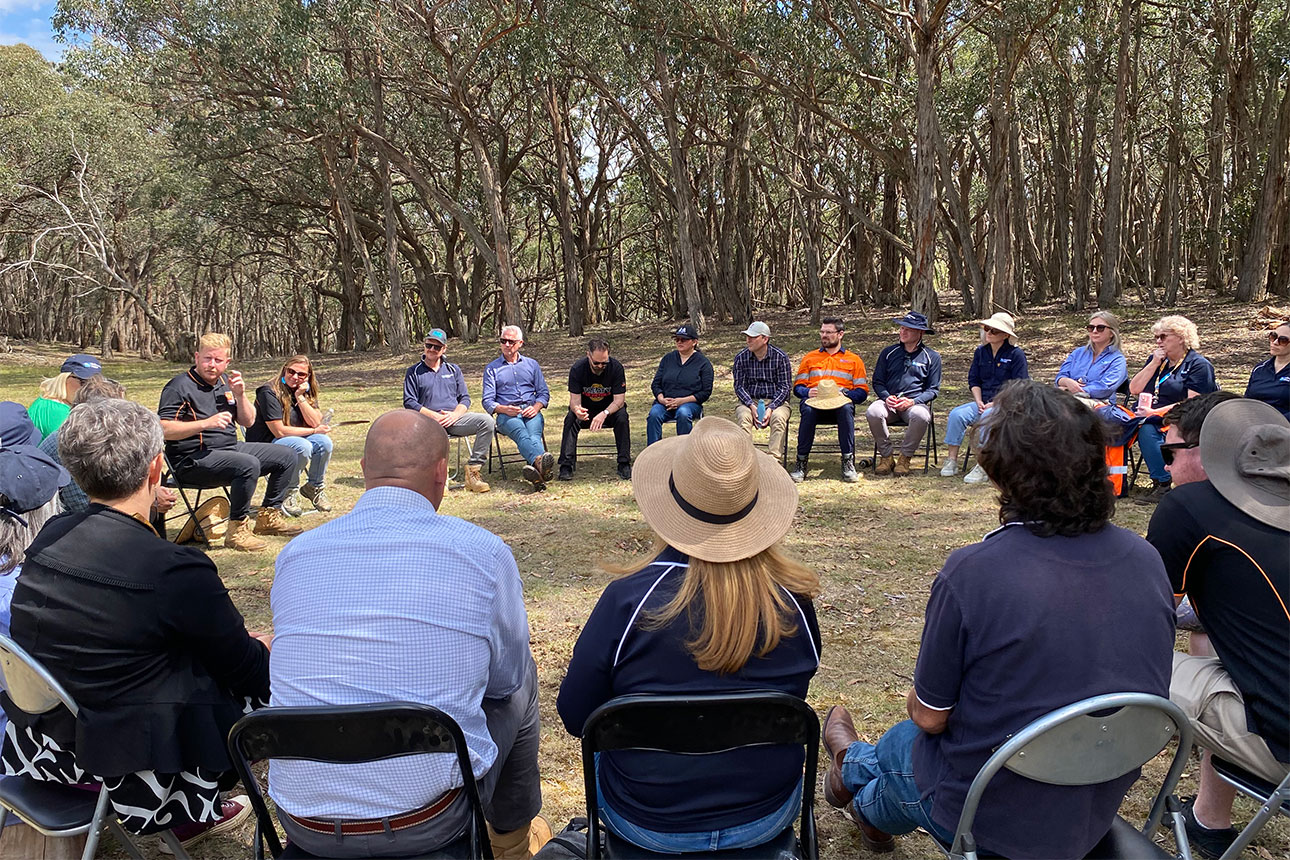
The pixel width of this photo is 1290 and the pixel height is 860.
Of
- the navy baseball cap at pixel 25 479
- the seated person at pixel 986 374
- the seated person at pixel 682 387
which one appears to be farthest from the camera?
the seated person at pixel 682 387

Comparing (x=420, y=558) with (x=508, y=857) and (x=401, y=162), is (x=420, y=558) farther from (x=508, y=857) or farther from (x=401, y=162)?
(x=401, y=162)

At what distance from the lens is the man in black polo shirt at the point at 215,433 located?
604 cm

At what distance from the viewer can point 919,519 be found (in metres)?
6.72

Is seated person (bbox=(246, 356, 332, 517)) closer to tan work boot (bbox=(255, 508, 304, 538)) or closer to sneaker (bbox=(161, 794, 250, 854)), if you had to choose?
tan work boot (bbox=(255, 508, 304, 538))

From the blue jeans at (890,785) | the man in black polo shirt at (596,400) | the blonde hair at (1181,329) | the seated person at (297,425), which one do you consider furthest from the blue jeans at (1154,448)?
the seated person at (297,425)

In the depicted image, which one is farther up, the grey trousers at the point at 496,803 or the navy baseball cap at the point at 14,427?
the navy baseball cap at the point at 14,427

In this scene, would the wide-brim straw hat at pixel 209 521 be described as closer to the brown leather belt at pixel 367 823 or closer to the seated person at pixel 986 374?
the brown leather belt at pixel 367 823

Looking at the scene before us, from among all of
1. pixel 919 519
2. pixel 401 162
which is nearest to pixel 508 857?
pixel 919 519

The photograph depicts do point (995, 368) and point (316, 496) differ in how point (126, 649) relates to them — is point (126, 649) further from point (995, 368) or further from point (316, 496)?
point (995, 368)

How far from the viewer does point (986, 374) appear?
795 centimetres

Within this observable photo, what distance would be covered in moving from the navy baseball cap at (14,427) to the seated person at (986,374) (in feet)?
21.7

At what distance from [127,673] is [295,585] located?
727mm

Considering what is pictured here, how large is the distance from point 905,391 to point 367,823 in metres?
6.95

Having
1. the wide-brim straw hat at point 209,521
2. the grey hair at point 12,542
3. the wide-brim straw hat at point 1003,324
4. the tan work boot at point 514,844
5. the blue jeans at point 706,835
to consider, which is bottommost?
the tan work boot at point 514,844
